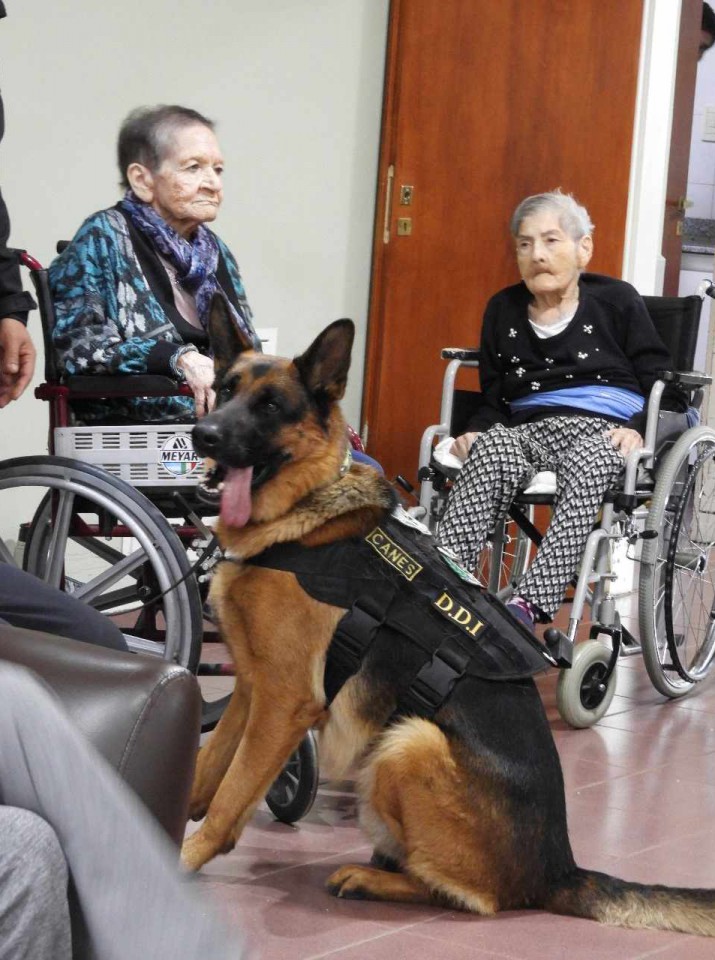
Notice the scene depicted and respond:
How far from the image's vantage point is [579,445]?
324 cm

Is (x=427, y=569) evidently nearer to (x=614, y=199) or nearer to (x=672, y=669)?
(x=672, y=669)

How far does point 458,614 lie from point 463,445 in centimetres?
129

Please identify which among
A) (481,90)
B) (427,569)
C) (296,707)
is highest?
(481,90)

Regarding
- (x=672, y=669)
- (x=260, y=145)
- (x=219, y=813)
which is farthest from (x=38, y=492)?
(x=219, y=813)

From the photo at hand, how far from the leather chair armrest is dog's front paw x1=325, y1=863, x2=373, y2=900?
2.49 ft

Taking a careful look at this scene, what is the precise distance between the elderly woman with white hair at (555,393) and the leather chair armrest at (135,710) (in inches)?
72.0

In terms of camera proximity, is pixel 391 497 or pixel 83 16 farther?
pixel 83 16

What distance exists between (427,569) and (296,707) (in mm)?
301

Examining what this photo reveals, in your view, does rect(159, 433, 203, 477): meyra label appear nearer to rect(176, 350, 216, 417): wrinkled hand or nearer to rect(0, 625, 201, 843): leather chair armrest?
rect(176, 350, 216, 417): wrinkled hand

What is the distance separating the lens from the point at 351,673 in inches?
83.2

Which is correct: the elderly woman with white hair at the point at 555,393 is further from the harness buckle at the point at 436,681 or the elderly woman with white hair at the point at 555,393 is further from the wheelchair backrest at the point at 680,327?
the harness buckle at the point at 436,681

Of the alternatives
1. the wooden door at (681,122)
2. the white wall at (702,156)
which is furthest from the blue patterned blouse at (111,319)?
the white wall at (702,156)

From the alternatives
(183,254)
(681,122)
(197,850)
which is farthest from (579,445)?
(681,122)

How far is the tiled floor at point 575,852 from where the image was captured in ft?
6.48
